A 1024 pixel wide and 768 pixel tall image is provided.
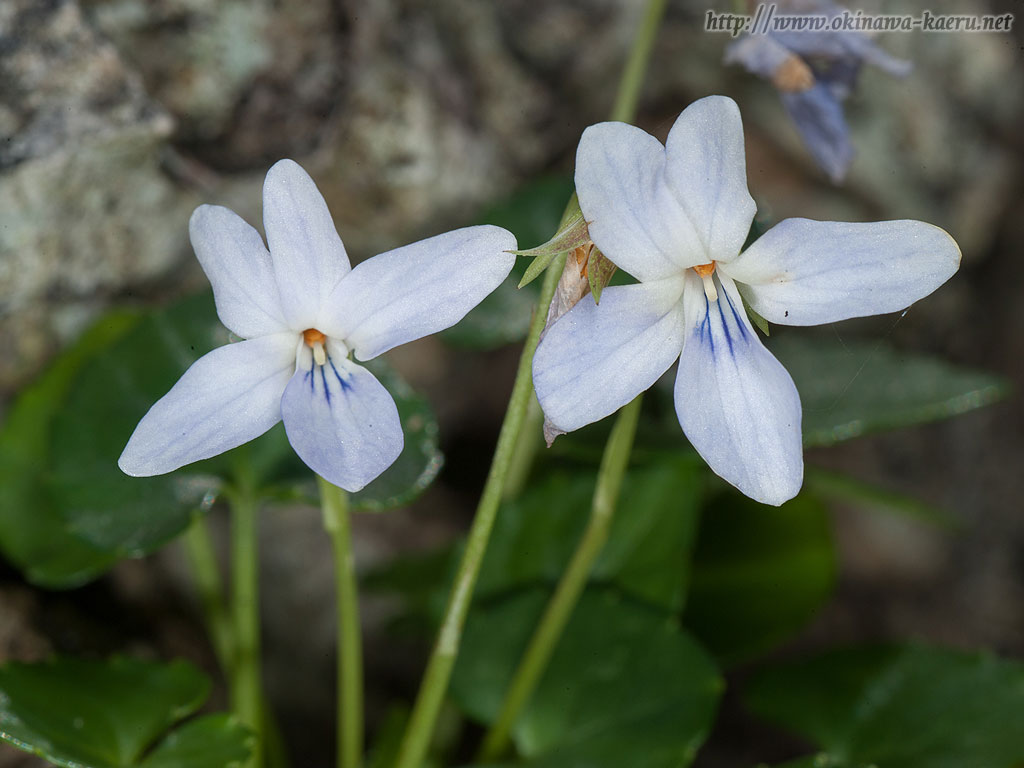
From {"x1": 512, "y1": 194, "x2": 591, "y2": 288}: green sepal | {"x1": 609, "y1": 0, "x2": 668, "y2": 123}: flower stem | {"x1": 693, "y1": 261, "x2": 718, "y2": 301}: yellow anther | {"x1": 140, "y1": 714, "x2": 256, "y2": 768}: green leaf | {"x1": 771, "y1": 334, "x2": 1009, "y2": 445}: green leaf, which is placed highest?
{"x1": 609, "y1": 0, "x2": 668, "y2": 123}: flower stem

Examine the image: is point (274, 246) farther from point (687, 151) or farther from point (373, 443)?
point (687, 151)

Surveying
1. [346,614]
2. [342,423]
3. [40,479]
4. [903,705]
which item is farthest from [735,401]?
[40,479]

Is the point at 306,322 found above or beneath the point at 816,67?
beneath

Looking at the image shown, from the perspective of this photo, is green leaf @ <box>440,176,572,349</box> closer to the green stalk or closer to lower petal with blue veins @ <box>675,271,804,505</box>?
the green stalk

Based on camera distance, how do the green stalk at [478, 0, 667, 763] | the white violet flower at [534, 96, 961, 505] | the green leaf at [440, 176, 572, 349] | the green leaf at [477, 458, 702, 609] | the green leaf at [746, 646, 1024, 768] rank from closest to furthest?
the white violet flower at [534, 96, 961, 505]
the green stalk at [478, 0, 667, 763]
the green leaf at [746, 646, 1024, 768]
the green leaf at [477, 458, 702, 609]
the green leaf at [440, 176, 572, 349]

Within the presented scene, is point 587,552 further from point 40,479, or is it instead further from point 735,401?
point 40,479

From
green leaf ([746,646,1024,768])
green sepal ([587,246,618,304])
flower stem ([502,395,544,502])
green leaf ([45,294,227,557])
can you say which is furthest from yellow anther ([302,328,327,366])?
green leaf ([746,646,1024,768])

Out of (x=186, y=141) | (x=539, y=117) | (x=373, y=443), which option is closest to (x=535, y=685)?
(x=373, y=443)
